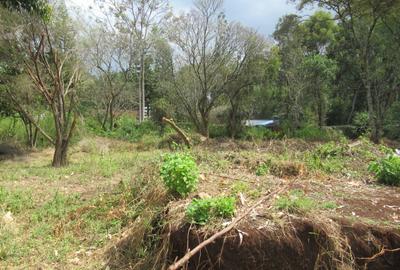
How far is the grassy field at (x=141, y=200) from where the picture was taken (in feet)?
14.4

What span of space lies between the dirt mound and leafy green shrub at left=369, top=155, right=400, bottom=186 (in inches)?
75.8

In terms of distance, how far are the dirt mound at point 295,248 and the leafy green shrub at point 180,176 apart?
2.60 ft

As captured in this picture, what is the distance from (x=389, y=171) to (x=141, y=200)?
3350 millimetres

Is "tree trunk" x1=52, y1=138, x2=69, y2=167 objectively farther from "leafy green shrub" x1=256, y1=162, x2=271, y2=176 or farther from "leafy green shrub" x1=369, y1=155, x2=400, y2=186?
"leafy green shrub" x1=369, y1=155, x2=400, y2=186

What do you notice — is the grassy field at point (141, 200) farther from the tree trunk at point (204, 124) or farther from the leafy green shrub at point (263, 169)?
the tree trunk at point (204, 124)

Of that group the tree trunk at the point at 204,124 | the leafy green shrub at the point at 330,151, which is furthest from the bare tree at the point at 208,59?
the leafy green shrub at the point at 330,151

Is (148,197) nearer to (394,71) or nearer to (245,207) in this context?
(245,207)

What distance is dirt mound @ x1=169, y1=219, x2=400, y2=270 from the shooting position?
11.8 ft

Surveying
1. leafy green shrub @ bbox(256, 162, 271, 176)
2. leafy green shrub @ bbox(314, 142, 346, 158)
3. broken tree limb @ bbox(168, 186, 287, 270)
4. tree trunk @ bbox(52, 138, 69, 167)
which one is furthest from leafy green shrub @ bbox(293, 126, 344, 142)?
broken tree limb @ bbox(168, 186, 287, 270)

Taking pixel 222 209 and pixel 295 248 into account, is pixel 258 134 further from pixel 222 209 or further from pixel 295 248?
pixel 295 248

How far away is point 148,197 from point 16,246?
1.62 meters

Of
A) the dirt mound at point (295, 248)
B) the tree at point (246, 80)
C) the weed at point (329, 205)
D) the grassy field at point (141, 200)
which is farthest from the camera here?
the tree at point (246, 80)

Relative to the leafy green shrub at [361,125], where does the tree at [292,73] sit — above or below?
above

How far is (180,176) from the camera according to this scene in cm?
458
